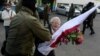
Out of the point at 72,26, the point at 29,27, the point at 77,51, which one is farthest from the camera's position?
the point at 77,51

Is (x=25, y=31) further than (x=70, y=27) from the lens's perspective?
No

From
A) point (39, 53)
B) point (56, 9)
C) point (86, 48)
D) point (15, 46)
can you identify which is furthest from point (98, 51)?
point (56, 9)

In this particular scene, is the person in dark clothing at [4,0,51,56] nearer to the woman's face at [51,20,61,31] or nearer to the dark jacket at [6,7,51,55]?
the dark jacket at [6,7,51,55]

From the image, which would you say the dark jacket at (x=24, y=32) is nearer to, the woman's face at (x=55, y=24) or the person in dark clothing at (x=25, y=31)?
the person in dark clothing at (x=25, y=31)

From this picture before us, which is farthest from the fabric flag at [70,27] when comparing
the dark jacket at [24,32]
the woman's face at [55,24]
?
the woman's face at [55,24]

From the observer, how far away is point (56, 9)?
36406mm

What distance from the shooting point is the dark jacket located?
446 centimetres

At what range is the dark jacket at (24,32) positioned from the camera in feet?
14.6

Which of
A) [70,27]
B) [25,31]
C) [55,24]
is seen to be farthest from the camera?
[55,24]

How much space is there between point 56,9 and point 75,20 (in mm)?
31174

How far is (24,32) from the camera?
4.52 meters

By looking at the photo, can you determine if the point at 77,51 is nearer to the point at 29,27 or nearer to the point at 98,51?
the point at 98,51

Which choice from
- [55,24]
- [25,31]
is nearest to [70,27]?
[25,31]

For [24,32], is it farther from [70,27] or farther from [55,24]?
[55,24]
